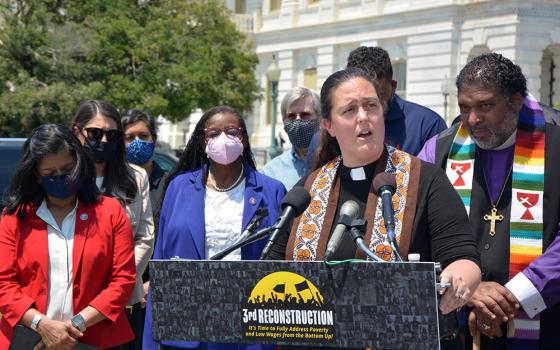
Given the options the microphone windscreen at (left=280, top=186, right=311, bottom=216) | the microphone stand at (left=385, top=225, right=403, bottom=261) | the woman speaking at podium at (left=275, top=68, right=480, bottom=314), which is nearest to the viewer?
the microphone stand at (left=385, top=225, right=403, bottom=261)

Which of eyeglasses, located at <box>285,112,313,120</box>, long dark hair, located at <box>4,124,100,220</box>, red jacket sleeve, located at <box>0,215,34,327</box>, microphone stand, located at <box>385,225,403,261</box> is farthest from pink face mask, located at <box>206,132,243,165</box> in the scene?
microphone stand, located at <box>385,225,403,261</box>

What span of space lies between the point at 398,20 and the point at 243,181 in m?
37.1

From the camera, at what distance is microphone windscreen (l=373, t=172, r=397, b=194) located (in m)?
4.04

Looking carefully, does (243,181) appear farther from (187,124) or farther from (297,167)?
(187,124)

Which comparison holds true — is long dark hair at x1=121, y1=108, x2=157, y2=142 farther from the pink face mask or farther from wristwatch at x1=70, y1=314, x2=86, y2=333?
wristwatch at x1=70, y1=314, x2=86, y2=333

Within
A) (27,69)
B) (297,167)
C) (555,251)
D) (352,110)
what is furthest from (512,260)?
(27,69)

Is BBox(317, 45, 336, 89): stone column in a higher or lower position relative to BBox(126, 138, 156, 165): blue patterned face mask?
higher

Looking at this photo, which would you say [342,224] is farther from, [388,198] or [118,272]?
[118,272]

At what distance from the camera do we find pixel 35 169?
5469 millimetres

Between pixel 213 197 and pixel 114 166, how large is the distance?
3.15 feet

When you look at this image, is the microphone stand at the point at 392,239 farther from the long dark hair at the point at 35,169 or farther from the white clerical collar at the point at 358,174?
the long dark hair at the point at 35,169

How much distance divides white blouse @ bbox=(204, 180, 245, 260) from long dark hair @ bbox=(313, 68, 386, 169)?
1.22 metres

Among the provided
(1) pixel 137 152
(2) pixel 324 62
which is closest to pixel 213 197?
(1) pixel 137 152

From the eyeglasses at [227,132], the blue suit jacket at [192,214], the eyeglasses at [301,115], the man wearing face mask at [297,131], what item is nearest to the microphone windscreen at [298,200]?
the blue suit jacket at [192,214]
